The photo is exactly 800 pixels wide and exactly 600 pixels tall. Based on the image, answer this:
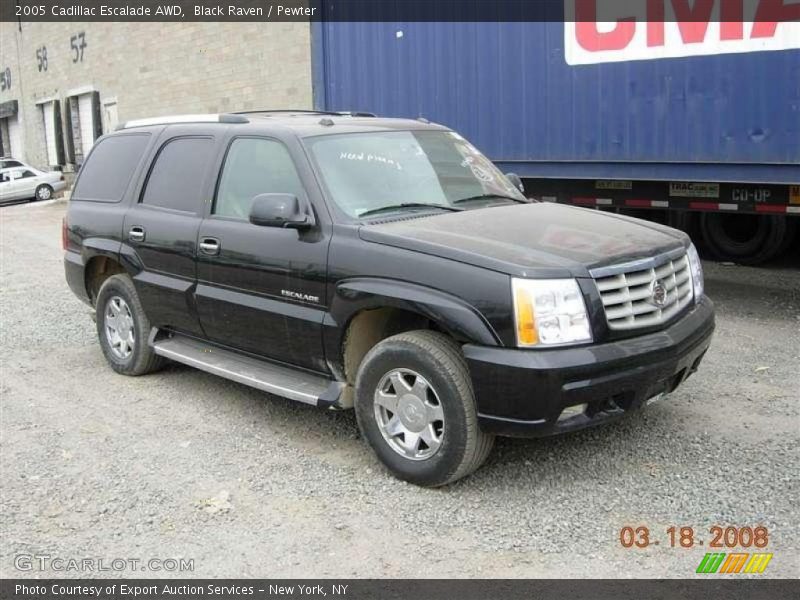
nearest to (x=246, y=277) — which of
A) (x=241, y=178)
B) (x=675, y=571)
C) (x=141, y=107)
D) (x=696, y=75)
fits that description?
(x=241, y=178)

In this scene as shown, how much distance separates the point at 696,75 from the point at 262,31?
1322 cm

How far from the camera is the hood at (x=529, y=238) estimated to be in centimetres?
371

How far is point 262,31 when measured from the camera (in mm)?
18266

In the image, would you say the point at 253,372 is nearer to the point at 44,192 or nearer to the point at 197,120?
the point at 197,120

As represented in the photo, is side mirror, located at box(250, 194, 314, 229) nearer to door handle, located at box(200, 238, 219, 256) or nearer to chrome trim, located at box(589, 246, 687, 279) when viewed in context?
door handle, located at box(200, 238, 219, 256)

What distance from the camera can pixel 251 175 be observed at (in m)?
4.90

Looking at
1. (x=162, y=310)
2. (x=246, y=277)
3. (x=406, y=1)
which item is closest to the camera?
(x=246, y=277)

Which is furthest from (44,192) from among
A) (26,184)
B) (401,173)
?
(401,173)

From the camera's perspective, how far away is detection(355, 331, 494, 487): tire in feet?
12.4

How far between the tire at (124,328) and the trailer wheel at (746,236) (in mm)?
6852

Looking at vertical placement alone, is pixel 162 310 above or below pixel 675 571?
above

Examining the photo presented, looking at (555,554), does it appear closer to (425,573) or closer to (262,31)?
(425,573)

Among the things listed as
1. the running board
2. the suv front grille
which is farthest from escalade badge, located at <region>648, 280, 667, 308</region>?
the running board

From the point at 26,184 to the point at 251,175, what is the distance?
24.1m
